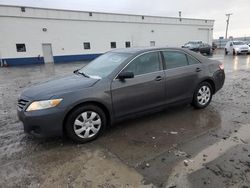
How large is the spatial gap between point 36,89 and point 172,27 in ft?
116

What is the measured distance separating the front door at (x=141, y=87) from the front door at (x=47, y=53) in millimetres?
24208

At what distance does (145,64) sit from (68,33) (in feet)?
81.7

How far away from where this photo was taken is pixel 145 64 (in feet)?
14.3

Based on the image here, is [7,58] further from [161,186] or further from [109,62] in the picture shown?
[161,186]

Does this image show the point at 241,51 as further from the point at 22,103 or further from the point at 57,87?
the point at 22,103

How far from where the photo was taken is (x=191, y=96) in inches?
197

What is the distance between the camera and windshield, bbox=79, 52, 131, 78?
13.6ft

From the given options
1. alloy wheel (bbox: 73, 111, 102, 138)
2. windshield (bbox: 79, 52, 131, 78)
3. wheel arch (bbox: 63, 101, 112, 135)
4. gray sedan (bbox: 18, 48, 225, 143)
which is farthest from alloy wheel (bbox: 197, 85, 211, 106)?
alloy wheel (bbox: 73, 111, 102, 138)

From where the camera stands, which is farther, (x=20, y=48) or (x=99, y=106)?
(x=20, y=48)

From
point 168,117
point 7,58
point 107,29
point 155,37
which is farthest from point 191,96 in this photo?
point 155,37

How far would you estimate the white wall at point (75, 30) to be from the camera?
23.5 m

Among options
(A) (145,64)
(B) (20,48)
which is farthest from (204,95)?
(B) (20,48)

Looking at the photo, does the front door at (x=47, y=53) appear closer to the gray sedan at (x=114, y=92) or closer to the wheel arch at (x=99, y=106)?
the gray sedan at (x=114, y=92)

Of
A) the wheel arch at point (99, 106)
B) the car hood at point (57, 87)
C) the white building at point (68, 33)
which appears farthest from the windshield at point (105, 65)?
the white building at point (68, 33)
